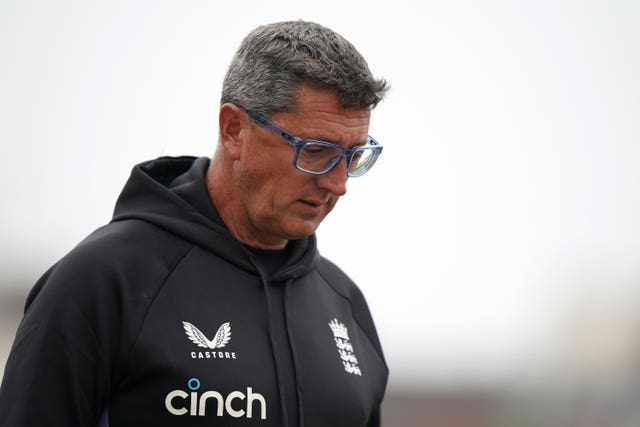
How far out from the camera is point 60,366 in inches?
154

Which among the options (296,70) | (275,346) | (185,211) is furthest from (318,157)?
(275,346)

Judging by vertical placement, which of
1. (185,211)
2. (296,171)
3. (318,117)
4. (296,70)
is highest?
(296,70)

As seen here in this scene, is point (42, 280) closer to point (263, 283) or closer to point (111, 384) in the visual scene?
point (111, 384)

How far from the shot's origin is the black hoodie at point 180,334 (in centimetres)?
393

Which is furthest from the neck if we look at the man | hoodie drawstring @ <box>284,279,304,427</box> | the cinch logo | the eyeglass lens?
the cinch logo

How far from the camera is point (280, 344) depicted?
173 inches

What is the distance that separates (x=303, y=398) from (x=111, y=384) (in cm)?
64

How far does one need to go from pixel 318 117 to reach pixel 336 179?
0.20 metres

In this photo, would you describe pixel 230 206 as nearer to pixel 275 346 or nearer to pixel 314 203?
pixel 314 203

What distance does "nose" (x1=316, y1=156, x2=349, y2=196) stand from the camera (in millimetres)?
4328

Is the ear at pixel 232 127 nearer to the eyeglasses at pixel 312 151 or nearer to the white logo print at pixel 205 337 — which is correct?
the eyeglasses at pixel 312 151

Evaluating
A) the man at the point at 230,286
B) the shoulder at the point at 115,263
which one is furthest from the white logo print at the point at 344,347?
the shoulder at the point at 115,263

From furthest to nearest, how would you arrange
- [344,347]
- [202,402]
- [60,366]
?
[344,347]
[202,402]
[60,366]

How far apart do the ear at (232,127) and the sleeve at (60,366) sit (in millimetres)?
741
